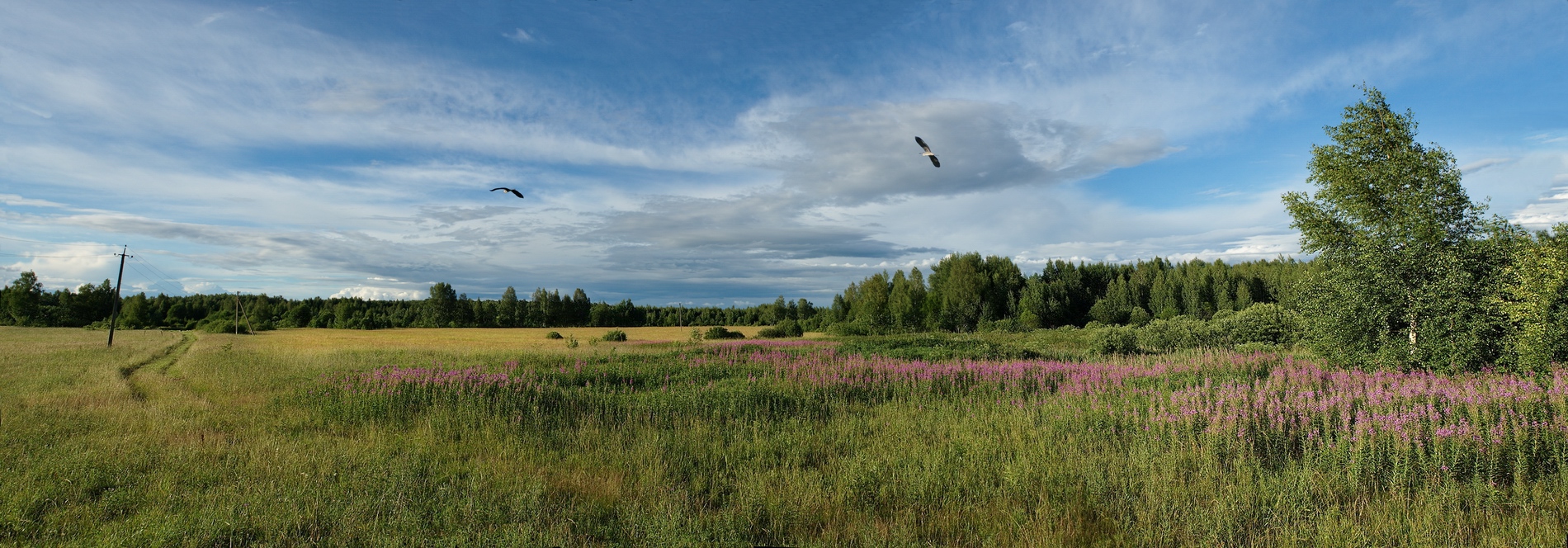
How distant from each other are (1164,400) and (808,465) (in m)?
6.41

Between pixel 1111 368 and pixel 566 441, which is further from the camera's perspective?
pixel 1111 368

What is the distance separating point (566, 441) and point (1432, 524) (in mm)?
9713

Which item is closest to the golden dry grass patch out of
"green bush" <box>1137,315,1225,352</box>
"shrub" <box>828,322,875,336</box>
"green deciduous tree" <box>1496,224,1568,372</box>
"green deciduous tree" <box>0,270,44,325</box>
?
"shrub" <box>828,322,875,336</box>

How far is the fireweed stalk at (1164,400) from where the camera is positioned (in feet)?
23.3

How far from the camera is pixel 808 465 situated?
7.80 m

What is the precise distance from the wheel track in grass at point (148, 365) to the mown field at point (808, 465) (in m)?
3.60

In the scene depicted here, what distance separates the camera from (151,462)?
7852mm

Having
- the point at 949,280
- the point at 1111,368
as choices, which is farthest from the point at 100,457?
the point at 949,280

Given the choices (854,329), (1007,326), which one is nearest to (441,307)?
(854,329)

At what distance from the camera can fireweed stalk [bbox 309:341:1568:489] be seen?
7.09 meters

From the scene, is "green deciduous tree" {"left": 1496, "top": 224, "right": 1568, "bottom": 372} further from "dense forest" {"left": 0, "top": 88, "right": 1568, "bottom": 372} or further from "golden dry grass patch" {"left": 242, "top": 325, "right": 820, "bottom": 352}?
"golden dry grass patch" {"left": 242, "top": 325, "right": 820, "bottom": 352}

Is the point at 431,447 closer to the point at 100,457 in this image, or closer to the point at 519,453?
the point at 519,453

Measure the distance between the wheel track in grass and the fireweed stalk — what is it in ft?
27.9

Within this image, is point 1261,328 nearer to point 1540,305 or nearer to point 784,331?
point 1540,305
